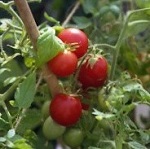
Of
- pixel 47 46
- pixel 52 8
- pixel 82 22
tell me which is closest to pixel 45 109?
pixel 47 46

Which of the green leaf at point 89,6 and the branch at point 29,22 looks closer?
the branch at point 29,22

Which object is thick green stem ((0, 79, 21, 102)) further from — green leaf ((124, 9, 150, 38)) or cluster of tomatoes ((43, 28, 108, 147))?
green leaf ((124, 9, 150, 38))

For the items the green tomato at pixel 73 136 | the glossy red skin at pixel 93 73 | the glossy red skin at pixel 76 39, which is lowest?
the green tomato at pixel 73 136

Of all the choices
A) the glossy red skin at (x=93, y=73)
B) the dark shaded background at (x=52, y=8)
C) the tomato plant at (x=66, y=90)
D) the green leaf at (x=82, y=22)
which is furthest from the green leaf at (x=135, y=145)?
the dark shaded background at (x=52, y=8)

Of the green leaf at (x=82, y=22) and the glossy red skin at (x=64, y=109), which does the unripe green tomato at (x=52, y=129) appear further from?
the green leaf at (x=82, y=22)

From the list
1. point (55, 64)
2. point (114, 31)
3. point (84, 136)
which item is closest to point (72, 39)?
point (55, 64)

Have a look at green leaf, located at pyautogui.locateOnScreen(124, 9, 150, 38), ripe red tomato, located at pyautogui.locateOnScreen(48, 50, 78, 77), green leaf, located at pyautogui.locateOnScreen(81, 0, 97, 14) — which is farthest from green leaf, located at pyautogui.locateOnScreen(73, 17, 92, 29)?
ripe red tomato, located at pyautogui.locateOnScreen(48, 50, 78, 77)

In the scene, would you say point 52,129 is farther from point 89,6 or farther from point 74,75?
point 89,6
